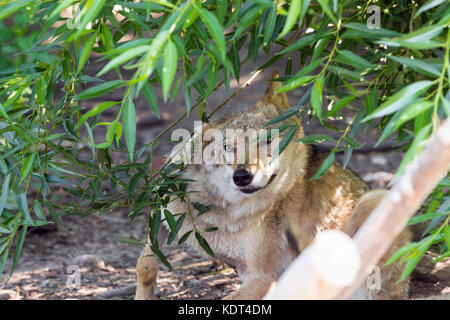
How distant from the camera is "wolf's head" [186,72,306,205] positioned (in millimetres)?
3666

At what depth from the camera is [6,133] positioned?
328 centimetres

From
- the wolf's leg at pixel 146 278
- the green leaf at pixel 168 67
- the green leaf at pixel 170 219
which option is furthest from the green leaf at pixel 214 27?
the wolf's leg at pixel 146 278

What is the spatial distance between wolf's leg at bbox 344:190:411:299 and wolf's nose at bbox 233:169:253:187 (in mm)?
729

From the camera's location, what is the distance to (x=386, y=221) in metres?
1.72

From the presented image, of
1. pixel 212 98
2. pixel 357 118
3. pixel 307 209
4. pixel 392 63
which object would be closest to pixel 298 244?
pixel 307 209

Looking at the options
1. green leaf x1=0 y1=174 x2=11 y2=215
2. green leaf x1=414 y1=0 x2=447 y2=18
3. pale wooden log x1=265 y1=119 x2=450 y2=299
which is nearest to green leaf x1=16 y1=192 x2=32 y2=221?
green leaf x1=0 y1=174 x2=11 y2=215

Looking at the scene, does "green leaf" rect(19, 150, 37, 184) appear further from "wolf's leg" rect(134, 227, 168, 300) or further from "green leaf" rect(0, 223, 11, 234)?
"wolf's leg" rect(134, 227, 168, 300)

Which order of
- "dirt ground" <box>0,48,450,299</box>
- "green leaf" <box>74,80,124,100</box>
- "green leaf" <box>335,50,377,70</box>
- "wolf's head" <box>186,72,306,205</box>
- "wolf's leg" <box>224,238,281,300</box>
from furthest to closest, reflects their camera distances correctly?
"dirt ground" <box>0,48,450,299</box>, "wolf's leg" <box>224,238,281,300</box>, "wolf's head" <box>186,72,306,205</box>, "green leaf" <box>335,50,377,70</box>, "green leaf" <box>74,80,124,100</box>

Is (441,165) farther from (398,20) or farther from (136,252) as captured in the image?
(136,252)

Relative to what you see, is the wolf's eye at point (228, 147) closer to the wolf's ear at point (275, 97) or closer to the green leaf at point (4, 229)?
the wolf's ear at point (275, 97)

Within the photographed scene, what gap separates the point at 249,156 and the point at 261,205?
0.44 meters

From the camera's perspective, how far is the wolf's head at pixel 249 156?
367cm

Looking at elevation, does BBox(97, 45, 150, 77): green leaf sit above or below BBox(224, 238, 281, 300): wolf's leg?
above

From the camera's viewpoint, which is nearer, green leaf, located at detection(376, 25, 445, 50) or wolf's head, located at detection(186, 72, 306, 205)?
green leaf, located at detection(376, 25, 445, 50)
